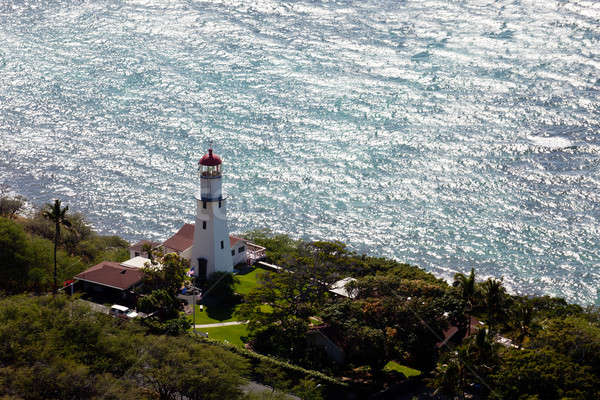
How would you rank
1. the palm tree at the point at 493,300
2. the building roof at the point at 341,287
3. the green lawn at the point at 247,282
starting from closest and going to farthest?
the palm tree at the point at 493,300 < the building roof at the point at 341,287 < the green lawn at the point at 247,282

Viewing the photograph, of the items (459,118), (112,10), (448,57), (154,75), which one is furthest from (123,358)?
(112,10)

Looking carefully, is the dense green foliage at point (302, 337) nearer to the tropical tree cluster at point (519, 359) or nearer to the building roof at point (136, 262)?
the tropical tree cluster at point (519, 359)

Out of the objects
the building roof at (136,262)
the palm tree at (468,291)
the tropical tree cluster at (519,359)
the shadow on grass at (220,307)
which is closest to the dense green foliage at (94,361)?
the shadow on grass at (220,307)

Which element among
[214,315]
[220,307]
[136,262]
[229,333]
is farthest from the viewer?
[136,262]

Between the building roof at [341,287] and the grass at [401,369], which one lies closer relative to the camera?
the grass at [401,369]

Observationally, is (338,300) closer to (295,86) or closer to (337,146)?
(337,146)

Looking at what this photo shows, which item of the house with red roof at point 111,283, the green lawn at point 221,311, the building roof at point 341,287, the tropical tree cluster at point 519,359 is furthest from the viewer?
the building roof at point 341,287

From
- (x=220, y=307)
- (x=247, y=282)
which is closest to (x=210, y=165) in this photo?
(x=247, y=282)

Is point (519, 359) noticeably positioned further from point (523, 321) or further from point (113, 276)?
point (113, 276)

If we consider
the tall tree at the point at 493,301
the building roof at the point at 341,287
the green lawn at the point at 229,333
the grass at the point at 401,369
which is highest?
the tall tree at the point at 493,301
